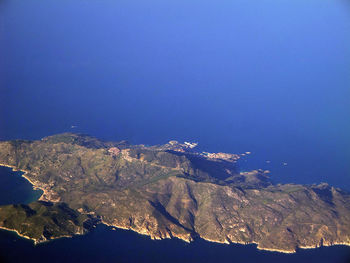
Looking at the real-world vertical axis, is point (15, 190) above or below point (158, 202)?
above

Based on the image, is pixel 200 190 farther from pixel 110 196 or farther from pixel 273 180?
pixel 273 180

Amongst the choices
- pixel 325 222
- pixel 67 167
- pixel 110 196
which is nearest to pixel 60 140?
pixel 67 167

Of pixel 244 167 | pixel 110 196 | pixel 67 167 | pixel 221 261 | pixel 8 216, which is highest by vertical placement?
pixel 244 167

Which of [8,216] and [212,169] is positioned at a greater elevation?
[212,169]

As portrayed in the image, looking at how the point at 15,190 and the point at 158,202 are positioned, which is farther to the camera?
the point at 15,190

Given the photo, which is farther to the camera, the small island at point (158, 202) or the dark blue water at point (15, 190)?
the dark blue water at point (15, 190)

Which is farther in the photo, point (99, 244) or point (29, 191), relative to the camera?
point (29, 191)

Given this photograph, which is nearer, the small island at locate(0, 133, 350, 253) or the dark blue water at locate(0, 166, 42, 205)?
the small island at locate(0, 133, 350, 253)

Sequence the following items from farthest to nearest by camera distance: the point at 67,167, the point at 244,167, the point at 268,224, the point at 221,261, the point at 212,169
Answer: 1. the point at 244,167
2. the point at 212,169
3. the point at 67,167
4. the point at 268,224
5. the point at 221,261
